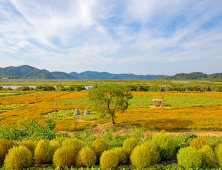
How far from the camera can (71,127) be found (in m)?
17.0

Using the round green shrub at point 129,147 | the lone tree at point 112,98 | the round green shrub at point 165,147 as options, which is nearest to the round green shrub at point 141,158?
the round green shrub at point 129,147

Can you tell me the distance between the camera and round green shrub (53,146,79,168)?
6.14m

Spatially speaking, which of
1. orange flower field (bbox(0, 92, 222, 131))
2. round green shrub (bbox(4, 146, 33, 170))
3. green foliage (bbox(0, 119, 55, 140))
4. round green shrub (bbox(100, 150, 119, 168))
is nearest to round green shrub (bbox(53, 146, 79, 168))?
round green shrub (bbox(4, 146, 33, 170))

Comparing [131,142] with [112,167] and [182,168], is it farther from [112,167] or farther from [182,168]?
[182,168]

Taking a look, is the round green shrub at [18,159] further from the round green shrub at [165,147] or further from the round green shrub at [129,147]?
the round green shrub at [165,147]

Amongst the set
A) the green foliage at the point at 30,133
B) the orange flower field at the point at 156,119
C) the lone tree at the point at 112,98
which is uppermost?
the lone tree at the point at 112,98

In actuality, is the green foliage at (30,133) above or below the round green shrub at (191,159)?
below

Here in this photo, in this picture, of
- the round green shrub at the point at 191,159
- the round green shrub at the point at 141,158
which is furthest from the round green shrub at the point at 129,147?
the round green shrub at the point at 191,159

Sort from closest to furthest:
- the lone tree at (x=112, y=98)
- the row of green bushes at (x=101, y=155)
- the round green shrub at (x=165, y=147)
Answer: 1. the row of green bushes at (x=101, y=155)
2. the round green shrub at (x=165, y=147)
3. the lone tree at (x=112, y=98)

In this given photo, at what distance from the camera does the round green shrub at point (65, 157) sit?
614cm

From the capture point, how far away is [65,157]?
620 centimetres

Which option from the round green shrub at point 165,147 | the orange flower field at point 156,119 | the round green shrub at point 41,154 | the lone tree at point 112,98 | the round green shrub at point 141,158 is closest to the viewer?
the round green shrub at point 141,158

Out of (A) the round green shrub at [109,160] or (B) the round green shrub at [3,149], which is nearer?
(A) the round green shrub at [109,160]

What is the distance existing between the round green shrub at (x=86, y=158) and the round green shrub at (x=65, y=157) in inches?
12.1
